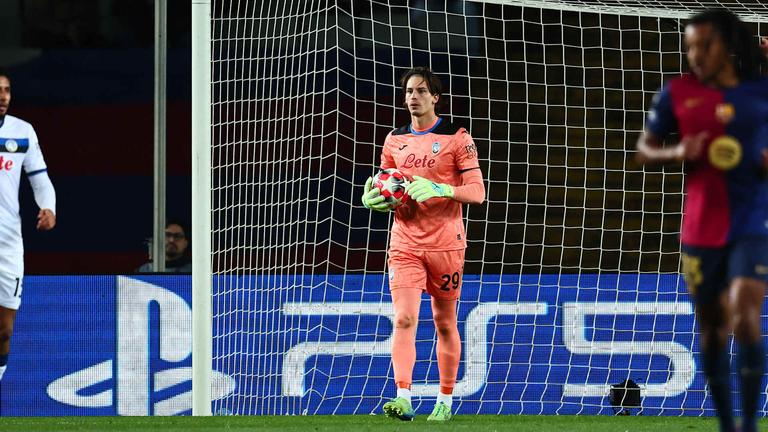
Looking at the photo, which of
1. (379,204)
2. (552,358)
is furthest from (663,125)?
(552,358)

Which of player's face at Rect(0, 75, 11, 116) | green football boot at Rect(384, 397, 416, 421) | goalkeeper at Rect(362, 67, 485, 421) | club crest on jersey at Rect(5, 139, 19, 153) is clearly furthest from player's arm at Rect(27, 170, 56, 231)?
green football boot at Rect(384, 397, 416, 421)

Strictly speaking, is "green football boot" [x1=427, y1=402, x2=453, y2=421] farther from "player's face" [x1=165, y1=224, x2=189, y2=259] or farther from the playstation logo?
"player's face" [x1=165, y1=224, x2=189, y2=259]

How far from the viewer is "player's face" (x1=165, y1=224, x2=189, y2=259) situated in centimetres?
986

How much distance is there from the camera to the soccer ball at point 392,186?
22.2 ft

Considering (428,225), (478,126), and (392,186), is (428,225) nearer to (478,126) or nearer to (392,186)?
(392,186)

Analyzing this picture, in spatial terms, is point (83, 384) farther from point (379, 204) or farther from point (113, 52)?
point (113, 52)

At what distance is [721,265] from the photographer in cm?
444

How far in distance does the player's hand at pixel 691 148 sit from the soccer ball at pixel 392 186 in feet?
8.45

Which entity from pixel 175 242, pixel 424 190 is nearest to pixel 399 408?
pixel 424 190

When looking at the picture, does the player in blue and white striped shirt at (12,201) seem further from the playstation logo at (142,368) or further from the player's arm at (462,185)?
the player's arm at (462,185)

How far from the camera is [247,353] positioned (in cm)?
855

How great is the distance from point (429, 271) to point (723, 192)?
110 inches

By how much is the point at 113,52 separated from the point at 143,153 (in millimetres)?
974

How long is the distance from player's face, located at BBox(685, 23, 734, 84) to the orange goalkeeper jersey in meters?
2.55
